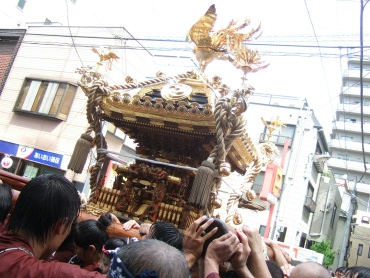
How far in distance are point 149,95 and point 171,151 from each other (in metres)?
0.87

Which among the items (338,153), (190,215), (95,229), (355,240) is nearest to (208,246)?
(95,229)

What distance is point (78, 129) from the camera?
1420 centimetres

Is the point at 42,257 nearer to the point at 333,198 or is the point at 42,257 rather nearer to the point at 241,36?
the point at 241,36

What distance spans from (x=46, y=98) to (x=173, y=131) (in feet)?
39.8

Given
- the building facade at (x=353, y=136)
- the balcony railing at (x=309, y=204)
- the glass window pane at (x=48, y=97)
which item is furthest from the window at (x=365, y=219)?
the building facade at (x=353, y=136)

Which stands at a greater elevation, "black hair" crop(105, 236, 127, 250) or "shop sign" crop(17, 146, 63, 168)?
"shop sign" crop(17, 146, 63, 168)

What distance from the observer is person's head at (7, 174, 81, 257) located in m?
1.64

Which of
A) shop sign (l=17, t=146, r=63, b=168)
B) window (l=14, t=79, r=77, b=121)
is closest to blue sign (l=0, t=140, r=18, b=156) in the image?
shop sign (l=17, t=146, r=63, b=168)

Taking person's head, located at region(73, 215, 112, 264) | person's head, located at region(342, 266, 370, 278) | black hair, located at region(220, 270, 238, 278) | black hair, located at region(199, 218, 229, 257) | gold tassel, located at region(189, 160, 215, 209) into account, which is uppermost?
gold tassel, located at region(189, 160, 215, 209)

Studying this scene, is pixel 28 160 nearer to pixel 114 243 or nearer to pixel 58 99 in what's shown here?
pixel 58 99

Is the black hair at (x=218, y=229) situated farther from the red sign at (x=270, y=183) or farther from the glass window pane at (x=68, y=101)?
the glass window pane at (x=68, y=101)

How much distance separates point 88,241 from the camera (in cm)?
261

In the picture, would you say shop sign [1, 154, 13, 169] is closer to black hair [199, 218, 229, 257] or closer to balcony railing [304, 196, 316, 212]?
black hair [199, 218, 229, 257]

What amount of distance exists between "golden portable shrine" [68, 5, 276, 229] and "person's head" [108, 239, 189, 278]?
2.65m
